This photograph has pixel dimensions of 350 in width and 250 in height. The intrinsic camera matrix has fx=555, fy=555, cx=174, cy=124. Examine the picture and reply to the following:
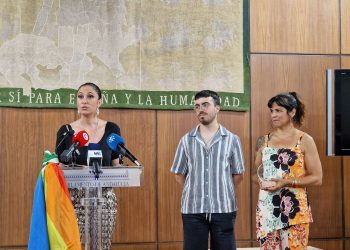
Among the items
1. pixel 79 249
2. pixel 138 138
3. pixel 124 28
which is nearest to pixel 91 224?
pixel 79 249

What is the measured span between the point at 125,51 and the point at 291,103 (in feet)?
5.56

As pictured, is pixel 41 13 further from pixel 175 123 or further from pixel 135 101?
pixel 175 123

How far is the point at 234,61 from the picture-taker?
5.20 m

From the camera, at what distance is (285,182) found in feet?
12.6

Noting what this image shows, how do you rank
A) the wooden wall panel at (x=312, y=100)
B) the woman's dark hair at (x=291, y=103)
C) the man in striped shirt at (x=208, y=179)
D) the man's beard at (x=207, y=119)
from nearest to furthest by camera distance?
the man in striped shirt at (x=208, y=179) → the man's beard at (x=207, y=119) → the woman's dark hair at (x=291, y=103) → the wooden wall panel at (x=312, y=100)

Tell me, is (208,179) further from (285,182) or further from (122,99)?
(122,99)

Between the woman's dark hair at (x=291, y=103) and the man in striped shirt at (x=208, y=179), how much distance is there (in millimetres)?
541

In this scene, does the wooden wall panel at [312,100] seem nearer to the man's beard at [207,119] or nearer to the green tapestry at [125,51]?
the green tapestry at [125,51]

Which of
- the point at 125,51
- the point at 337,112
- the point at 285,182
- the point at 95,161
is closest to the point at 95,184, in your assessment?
the point at 95,161

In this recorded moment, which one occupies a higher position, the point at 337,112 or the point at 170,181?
the point at 337,112

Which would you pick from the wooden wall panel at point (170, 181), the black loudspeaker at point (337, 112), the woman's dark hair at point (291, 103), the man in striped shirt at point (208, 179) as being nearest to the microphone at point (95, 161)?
the man in striped shirt at point (208, 179)

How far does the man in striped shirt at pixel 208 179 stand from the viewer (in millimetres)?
3488

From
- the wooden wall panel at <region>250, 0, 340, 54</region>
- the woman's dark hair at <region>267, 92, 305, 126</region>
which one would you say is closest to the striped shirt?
the woman's dark hair at <region>267, 92, 305, 126</region>

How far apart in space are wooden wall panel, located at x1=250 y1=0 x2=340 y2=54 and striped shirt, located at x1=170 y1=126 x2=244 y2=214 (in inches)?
74.7
